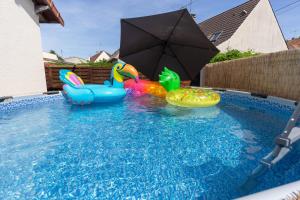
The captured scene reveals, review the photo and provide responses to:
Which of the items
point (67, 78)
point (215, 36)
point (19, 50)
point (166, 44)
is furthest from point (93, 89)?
point (215, 36)

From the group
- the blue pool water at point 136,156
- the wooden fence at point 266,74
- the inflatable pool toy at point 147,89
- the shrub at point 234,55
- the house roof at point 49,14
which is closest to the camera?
the blue pool water at point 136,156

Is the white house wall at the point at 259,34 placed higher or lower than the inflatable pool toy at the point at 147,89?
higher

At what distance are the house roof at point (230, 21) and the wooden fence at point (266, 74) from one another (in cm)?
735

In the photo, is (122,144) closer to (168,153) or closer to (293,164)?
(168,153)

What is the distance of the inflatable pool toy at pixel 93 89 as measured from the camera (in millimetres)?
6022

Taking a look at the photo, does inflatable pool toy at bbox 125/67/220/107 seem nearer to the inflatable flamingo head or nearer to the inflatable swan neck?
the inflatable swan neck

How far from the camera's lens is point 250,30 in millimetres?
16219

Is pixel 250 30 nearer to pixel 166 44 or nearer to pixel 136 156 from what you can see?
pixel 166 44

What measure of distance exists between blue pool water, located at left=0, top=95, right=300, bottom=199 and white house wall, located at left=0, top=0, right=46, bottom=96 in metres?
2.99

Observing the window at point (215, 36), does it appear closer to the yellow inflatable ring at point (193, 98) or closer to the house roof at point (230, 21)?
Result: the house roof at point (230, 21)

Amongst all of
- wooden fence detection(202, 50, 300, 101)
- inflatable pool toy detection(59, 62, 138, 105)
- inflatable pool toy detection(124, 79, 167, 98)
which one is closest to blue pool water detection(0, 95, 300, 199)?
inflatable pool toy detection(59, 62, 138, 105)

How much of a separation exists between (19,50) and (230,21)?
1705 cm

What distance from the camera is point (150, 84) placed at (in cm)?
861

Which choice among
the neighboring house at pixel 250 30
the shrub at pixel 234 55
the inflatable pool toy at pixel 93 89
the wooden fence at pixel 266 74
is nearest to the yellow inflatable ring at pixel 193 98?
the inflatable pool toy at pixel 93 89
